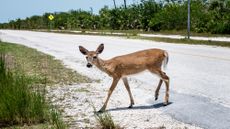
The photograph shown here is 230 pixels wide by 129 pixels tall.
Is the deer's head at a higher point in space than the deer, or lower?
higher

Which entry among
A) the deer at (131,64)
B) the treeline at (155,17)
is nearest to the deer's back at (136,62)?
A: the deer at (131,64)

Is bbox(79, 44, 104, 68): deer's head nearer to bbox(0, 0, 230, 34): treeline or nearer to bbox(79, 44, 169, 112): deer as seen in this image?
bbox(79, 44, 169, 112): deer

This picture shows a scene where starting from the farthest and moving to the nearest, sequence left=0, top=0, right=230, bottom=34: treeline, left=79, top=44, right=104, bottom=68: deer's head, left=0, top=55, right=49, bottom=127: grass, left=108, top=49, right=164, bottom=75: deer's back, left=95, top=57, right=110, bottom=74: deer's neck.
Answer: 1. left=0, top=0, right=230, bottom=34: treeline
2. left=108, top=49, right=164, bottom=75: deer's back
3. left=95, top=57, right=110, bottom=74: deer's neck
4. left=79, top=44, right=104, bottom=68: deer's head
5. left=0, top=55, right=49, bottom=127: grass

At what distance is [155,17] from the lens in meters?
64.8

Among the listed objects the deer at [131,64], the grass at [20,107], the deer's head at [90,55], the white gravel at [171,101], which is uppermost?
the deer's head at [90,55]

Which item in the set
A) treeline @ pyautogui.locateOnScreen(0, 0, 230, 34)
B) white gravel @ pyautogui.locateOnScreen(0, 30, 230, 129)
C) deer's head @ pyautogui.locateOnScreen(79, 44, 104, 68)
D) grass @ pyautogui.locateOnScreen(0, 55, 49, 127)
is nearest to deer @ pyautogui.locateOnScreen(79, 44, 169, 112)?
deer's head @ pyautogui.locateOnScreen(79, 44, 104, 68)

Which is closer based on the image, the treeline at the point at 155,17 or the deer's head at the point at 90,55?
the deer's head at the point at 90,55

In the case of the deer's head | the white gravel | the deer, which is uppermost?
the deer's head

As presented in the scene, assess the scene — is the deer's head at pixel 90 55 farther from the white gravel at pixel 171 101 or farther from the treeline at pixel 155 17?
the treeline at pixel 155 17

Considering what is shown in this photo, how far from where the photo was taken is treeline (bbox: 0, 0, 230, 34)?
5412cm

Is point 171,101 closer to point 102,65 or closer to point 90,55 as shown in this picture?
point 102,65

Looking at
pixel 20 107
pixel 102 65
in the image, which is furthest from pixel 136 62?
pixel 20 107

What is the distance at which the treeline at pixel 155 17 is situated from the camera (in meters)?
54.1

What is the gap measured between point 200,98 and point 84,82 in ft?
15.4
